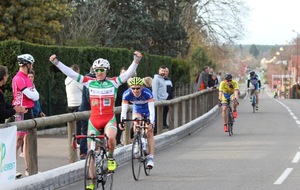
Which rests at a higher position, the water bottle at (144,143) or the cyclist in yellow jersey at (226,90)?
the cyclist in yellow jersey at (226,90)

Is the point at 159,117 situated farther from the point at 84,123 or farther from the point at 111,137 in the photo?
the point at 111,137

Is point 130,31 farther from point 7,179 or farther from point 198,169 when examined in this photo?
point 7,179

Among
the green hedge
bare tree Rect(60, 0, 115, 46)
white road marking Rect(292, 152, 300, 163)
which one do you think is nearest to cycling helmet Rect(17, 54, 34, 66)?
white road marking Rect(292, 152, 300, 163)

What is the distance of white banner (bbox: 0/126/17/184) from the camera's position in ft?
31.0

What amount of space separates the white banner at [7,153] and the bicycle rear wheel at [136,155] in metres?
2.50

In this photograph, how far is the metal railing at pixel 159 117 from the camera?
10.6 meters

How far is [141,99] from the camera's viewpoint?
492 inches

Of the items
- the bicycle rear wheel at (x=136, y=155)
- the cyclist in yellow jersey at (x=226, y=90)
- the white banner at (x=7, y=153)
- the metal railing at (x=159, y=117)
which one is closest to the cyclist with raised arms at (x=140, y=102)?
the bicycle rear wheel at (x=136, y=155)

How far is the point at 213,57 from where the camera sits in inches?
2992

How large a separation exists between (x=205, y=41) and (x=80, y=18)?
2357 cm

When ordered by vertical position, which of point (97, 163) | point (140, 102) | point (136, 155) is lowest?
point (136, 155)

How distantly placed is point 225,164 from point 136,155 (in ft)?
8.50

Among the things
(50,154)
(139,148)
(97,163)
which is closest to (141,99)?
(139,148)

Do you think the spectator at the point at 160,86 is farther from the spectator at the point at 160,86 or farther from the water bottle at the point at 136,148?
the water bottle at the point at 136,148
